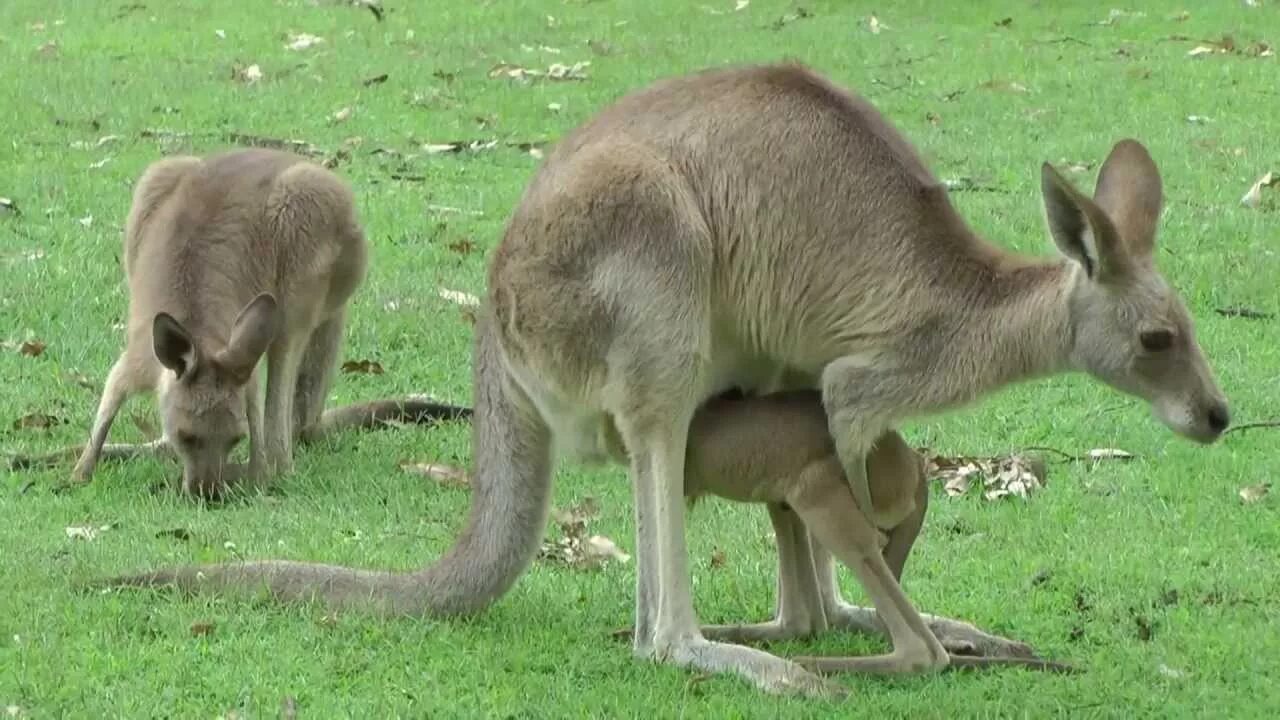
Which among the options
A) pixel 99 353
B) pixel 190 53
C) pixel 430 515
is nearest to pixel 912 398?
pixel 430 515

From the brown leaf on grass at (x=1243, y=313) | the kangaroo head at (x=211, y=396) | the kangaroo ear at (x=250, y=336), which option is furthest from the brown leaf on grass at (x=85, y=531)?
the brown leaf on grass at (x=1243, y=313)

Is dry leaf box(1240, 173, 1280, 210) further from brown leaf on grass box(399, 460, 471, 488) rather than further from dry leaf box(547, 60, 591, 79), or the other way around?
brown leaf on grass box(399, 460, 471, 488)

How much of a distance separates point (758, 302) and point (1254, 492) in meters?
2.31

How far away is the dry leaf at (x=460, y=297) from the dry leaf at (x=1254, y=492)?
360 centimetres

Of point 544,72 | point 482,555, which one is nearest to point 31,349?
point 482,555

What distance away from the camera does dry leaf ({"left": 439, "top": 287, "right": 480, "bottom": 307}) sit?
9062mm

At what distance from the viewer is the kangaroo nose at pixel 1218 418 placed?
4848 millimetres

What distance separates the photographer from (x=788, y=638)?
17.8ft

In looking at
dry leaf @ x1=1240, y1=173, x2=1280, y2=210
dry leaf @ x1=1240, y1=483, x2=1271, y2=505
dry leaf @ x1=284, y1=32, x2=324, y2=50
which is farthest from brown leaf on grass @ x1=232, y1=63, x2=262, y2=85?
dry leaf @ x1=1240, y1=483, x2=1271, y2=505

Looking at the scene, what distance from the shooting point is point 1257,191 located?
10.8m

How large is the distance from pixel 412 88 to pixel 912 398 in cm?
883

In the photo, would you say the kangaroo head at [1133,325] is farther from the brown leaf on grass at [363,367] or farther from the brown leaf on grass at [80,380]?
the brown leaf on grass at [80,380]

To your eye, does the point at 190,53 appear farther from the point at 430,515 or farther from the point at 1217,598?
the point at 1217,598

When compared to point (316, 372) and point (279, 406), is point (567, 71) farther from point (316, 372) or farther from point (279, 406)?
point (279, 406)
